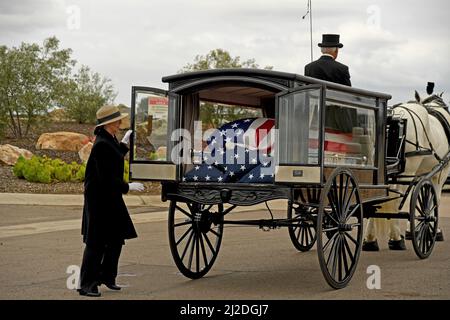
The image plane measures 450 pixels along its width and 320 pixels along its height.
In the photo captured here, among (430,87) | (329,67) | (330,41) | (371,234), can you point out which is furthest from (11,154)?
(329,67)

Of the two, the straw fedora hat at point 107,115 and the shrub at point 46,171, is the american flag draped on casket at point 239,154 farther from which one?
the shrub at point 46,171

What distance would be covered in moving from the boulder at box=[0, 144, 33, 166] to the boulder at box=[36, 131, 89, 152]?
1.85 m

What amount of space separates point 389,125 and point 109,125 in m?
4.56

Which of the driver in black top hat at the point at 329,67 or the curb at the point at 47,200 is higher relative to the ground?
the driver in black top hat at the point at 329,67

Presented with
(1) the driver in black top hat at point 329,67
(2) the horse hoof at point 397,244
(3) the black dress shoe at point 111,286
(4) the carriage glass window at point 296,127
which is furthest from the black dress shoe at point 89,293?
(2) the horse hoof at point 397,244

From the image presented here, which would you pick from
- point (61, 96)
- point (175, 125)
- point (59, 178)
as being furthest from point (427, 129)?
point (61, 96)

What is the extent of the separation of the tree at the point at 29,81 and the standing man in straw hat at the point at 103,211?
17.9 meters

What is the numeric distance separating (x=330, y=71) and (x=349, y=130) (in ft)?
3.84

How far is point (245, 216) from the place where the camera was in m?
19.0

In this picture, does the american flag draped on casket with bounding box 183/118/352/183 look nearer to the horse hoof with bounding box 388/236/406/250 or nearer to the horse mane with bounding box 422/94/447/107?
the horse hoof with bounding box 388/236/406/250

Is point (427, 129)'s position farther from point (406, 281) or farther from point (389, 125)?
point (406, 281)

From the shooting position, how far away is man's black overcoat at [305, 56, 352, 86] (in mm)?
11422

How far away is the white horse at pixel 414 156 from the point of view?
13.3 m

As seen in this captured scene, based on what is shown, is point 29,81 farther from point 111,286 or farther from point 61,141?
point 111,286
